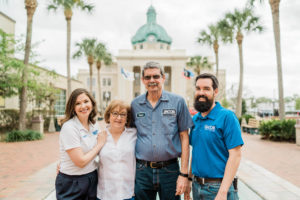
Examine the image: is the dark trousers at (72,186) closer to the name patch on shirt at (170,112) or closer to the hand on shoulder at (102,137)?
the hand on shoulder at (102,137)

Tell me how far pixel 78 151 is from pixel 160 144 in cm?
91

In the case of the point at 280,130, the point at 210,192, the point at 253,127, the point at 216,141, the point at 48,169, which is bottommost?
the point at 48,169

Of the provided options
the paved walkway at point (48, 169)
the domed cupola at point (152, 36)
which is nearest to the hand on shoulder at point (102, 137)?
the paved walkway at point (48, 169)

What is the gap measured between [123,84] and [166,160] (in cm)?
5260

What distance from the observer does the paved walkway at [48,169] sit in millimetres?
5207

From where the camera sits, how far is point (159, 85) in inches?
116

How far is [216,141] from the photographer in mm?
2488

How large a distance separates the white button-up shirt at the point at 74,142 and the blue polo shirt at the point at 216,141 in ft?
3.95

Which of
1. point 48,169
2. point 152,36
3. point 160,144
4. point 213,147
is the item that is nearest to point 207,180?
point 213,147

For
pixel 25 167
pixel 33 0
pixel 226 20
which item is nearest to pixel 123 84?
pixel 226 20

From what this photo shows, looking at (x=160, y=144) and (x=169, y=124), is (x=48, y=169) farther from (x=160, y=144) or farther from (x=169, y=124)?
(x=169, y=124)

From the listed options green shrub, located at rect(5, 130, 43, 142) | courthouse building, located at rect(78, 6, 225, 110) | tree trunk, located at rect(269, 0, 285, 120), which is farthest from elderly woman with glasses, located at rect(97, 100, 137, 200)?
courthouse building, located at rect(78, 6, 225, 110)

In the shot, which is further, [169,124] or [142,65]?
[142,65]

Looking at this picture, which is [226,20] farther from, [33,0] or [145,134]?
[145,134]
